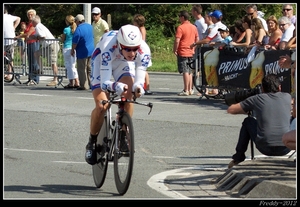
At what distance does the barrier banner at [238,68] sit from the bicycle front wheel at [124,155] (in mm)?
7375

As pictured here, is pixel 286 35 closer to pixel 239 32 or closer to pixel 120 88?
pixel 239 32

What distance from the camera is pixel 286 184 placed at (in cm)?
807

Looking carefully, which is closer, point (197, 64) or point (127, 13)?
point (197, 64)

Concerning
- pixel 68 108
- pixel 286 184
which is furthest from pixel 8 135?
pixel 286 184

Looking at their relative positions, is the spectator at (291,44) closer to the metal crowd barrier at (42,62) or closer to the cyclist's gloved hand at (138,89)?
the metal crowd barrier at (42,62)

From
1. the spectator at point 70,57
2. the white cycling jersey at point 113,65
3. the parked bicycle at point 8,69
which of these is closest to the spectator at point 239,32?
the spectator at point 70,57

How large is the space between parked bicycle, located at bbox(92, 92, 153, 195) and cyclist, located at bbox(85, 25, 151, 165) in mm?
117

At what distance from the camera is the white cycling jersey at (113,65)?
338 inches

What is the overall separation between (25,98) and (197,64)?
3780 millimetres

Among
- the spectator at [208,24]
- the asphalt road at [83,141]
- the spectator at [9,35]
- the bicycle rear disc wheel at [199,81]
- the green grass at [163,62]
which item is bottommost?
the green grass at [163,62]

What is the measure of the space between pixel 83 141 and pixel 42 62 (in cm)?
955

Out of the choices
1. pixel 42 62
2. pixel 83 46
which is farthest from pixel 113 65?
pixel 42 62

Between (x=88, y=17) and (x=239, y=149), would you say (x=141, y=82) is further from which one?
(x=88, y=17)

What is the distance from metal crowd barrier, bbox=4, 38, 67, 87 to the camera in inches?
848
